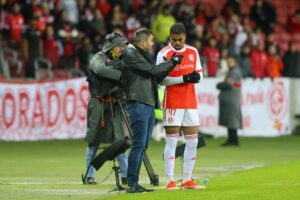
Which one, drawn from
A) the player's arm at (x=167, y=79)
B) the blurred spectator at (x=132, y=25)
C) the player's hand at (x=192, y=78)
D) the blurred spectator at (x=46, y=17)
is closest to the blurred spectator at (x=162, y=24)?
the blurred spectator at (x=132, y=25)

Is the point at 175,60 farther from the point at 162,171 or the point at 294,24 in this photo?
the point at 294,24

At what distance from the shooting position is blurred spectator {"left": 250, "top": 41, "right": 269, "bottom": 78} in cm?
3484

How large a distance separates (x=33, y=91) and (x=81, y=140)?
178cm

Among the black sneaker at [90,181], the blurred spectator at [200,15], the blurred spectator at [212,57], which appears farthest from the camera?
the blurred spectator at [200,15]

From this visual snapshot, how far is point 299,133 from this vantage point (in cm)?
3381

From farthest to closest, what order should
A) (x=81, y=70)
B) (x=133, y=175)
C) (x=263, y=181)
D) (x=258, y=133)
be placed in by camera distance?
(x=258, y=133), (x=81, y=70), (x=263, y=181), (x=133, y=175)

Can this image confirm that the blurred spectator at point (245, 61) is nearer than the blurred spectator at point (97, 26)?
No

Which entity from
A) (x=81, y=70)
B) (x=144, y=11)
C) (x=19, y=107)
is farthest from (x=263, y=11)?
(x=19, y=107)

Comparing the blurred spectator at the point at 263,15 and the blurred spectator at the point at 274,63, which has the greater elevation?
the blurred spectator at the point at 263,15

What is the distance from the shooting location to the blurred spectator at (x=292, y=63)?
36188 millimetres

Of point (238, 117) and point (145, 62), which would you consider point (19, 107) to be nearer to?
point (238, 117)

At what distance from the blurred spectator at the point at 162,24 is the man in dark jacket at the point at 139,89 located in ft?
56.0

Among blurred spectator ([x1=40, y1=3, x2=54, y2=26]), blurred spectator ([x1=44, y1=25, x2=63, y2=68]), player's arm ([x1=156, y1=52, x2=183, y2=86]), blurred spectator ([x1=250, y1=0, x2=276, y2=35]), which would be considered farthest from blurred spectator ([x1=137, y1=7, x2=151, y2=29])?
player's arm ([x1=156, y1=52, x2=183, y2=86])

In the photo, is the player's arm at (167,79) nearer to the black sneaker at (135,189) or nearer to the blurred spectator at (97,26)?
the black sneaker at (135,189)
